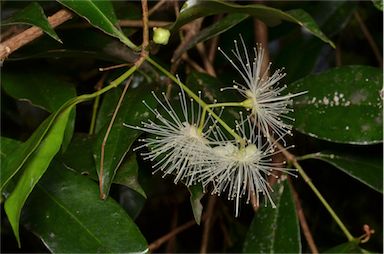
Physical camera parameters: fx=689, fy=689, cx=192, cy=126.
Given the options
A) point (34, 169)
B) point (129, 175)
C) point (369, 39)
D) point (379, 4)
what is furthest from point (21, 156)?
point (369, 39)

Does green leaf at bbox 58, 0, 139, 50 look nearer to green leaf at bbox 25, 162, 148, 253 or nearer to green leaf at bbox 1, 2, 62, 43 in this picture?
green leaf at bbox 1, 2, 62, 43

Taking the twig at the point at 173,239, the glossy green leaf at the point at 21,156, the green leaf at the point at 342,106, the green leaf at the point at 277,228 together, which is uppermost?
the green leaf at the point at 342,106

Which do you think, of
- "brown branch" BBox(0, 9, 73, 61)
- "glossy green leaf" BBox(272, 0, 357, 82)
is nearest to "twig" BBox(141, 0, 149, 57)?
"brown branch" BBox(0, 9, 73, 61)

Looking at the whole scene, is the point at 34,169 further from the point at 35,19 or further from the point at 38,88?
the point at 38,88

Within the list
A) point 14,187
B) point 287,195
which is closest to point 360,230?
point 287,195

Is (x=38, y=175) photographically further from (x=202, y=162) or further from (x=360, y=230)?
(x=360, y=230)

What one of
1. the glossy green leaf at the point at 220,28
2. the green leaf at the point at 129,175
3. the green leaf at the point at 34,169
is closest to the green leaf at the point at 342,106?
the glossy green leaf at the point at 220,28

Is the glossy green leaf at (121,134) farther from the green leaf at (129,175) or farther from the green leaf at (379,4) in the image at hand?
the green leaf at (379,4)
